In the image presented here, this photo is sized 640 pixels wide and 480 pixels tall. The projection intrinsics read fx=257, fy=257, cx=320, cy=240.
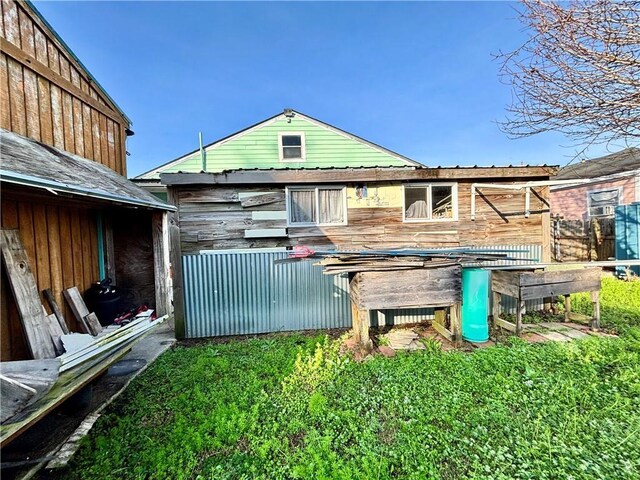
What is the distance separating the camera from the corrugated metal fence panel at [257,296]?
16.6 ft

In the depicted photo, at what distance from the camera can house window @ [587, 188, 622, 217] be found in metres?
9.78

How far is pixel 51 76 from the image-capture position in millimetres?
3932

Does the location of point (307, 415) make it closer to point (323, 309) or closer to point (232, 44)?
point (323, 309)

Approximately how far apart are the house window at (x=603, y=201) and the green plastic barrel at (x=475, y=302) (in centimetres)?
998

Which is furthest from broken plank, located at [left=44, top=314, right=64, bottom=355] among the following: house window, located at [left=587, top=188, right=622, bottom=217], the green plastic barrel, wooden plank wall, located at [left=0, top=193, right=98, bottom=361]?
house window, located at [left=587, top=188, right=622, bottom=217]

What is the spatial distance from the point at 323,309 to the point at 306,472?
131 inches

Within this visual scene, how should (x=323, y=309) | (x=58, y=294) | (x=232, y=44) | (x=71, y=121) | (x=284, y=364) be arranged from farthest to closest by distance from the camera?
(x=232, y=44)
(x=323, y=309)
(x=71, y=121)
(x=284, y=364)
(x=58, y=294)

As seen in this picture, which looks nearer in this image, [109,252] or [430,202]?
[109,252]

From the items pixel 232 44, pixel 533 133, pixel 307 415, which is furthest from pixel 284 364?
pixel 232 44

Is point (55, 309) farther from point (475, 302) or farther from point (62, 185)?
point (475, 302)

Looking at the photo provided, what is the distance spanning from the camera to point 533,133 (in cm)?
338

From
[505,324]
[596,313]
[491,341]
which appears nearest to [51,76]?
[491,341]

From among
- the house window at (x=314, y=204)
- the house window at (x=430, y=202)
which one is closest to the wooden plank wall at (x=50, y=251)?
the house window at (x=314, y=204)

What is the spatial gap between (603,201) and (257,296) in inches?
541
